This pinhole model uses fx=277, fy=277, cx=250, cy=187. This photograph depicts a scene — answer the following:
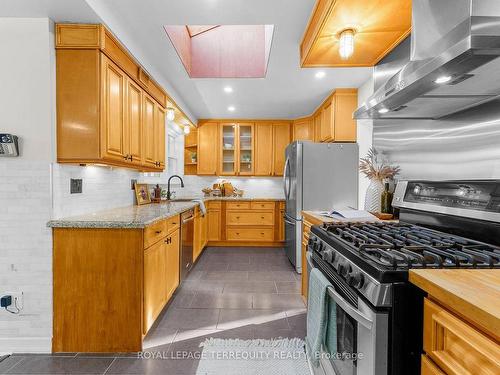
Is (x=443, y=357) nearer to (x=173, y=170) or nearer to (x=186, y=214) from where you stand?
(x=186, y=214)

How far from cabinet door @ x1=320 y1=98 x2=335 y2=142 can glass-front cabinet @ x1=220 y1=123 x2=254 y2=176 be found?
5.10 feet

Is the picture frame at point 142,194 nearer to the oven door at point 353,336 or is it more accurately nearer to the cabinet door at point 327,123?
the oven door at point 353,336

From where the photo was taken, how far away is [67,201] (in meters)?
2.15

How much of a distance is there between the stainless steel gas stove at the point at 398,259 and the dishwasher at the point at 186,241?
1.73 metres

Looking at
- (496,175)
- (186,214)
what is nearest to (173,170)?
(186,214)

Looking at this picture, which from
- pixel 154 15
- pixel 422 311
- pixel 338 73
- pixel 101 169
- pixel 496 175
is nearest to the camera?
pixel 422 311

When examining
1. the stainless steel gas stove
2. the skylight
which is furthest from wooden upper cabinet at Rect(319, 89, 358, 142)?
the stainless steel gas stove

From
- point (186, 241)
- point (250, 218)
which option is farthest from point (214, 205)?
point (186, 241)

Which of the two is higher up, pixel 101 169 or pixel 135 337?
pixel 101 169

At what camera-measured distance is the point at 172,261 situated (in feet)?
8.77

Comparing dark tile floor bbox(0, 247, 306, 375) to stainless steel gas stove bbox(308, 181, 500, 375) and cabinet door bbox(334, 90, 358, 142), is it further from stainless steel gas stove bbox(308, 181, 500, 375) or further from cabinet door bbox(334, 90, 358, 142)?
cabinet door bbox(334, 90, 358, 142)

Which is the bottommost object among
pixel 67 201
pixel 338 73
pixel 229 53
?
pixel 67 201

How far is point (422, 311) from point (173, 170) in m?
4.77

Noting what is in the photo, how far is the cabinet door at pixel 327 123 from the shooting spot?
3869 millimetres
